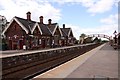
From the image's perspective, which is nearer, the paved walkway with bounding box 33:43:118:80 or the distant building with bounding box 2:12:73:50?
the paved walkway with bounding box 33:43:118:80

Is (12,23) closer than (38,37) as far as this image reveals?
Yes

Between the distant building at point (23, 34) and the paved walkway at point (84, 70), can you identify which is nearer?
the paved walkway at point (84, 70)

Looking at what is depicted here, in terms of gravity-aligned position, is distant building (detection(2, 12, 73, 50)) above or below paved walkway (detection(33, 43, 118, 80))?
above

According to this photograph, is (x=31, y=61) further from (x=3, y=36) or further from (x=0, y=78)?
(x=3, y=36)

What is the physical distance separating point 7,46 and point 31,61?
34534 millimetres

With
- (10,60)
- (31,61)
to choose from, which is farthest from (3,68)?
(31,61)

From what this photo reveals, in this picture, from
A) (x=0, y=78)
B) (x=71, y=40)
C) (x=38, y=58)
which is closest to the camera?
(x=0, y=78)

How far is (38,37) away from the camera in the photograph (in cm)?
5797

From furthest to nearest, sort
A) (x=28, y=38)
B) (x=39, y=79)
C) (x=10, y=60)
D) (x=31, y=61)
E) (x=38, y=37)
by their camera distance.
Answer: (x=38, y=37)
(x=28, y=38)
(x=31, y=61)
(x=10, y=60)
(x=39, y=79)

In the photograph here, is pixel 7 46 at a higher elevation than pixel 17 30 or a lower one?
lower

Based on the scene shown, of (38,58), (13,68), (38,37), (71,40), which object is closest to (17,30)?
(38,37)

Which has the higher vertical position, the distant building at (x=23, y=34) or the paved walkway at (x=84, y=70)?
the distant building at (x=23, y=34)

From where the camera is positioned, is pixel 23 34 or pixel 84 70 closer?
pixel 84 70

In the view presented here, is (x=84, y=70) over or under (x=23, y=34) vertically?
under
